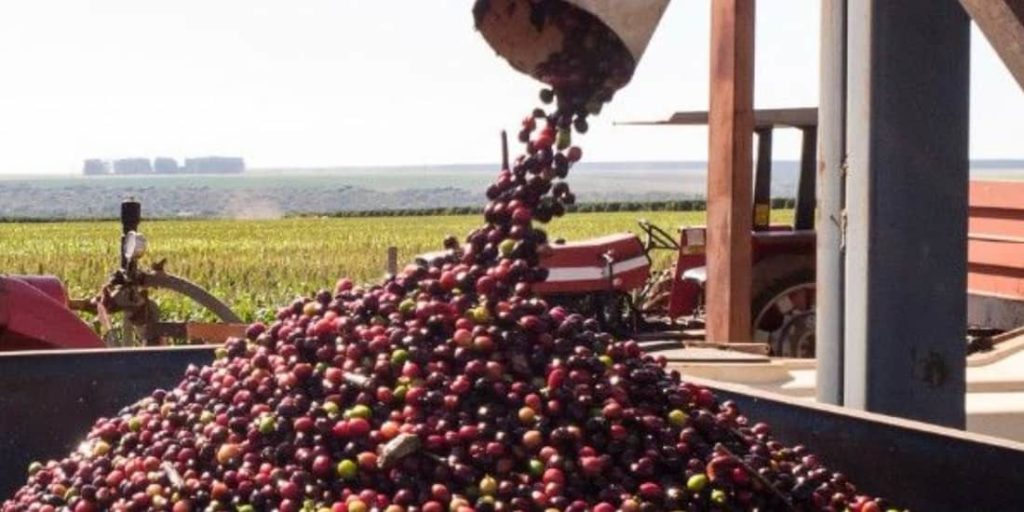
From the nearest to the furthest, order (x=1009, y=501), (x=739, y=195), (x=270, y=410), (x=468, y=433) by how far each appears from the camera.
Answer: (x=468, y=433) → (x=270, y=410) → (x=1009, y=501) → (x=739, y=195)

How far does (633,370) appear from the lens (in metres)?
2.04

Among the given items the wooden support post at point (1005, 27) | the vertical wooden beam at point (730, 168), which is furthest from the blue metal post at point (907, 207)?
the vertical wooden beam at point (730, 168)

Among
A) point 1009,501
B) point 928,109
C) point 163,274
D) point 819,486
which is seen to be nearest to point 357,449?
point 819,486

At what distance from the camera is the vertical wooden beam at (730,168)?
771 cm

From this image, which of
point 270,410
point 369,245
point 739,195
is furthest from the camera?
point 369,245

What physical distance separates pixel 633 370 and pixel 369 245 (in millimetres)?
31384

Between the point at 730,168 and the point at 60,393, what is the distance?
212 inches

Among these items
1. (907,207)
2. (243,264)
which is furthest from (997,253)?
(243,264)

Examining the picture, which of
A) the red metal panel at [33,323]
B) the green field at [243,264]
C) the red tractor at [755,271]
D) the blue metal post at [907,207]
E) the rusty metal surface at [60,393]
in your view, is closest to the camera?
the rusty metal surface at [60,393]

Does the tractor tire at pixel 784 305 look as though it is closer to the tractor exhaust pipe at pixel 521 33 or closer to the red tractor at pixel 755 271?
the red tractor at pixel 755 271

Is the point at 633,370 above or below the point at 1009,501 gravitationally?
above

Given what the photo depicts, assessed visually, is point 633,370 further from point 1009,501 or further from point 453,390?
point 1009,501

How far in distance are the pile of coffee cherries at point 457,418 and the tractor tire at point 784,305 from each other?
7.04 m

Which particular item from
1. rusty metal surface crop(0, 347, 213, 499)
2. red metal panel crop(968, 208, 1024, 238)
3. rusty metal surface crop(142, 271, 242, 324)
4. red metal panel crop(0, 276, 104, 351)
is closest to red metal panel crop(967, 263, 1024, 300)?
red metal panel crop(968, 208, 1024, 238)
